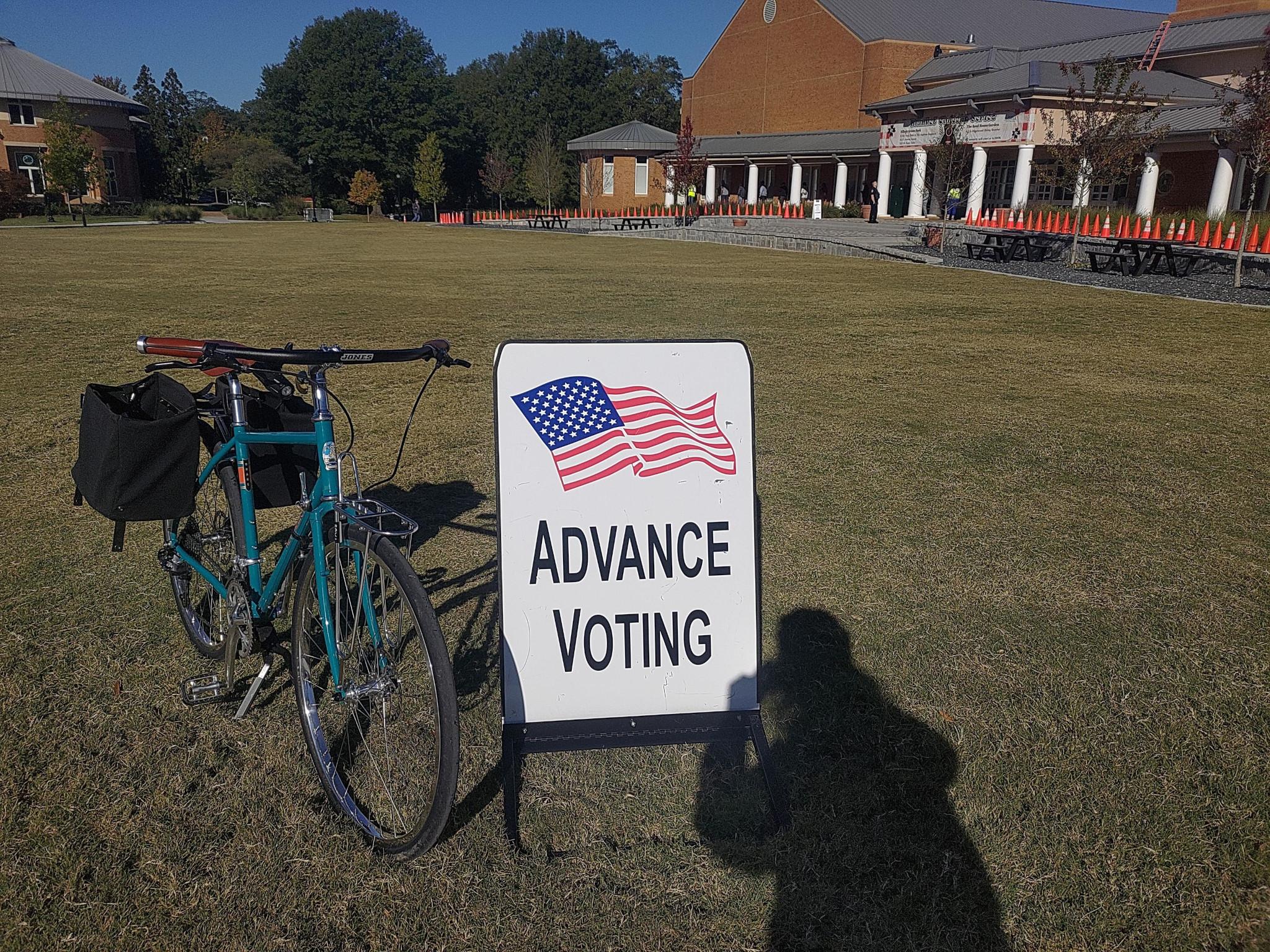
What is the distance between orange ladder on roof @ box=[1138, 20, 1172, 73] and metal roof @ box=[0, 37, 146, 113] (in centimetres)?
6710

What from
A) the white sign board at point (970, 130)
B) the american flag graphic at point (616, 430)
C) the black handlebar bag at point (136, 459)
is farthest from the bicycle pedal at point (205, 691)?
the white sign board at point (970, 130)

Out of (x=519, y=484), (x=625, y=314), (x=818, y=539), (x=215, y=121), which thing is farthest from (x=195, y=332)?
(x=215, y=121)

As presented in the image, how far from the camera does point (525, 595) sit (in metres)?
3.01

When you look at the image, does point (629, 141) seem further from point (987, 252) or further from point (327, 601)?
point (327, 601)

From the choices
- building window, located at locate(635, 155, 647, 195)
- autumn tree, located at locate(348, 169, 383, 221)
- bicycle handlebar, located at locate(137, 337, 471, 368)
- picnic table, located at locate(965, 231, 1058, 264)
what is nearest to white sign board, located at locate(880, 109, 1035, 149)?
picnic table, located at locate(965, 231, 1058, 264)

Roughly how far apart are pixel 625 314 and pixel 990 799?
39.4 ft

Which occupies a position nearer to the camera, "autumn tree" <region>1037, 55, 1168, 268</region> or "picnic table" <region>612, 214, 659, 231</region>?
"autumn tree" <region>1037, 55, 1168, 268</region>

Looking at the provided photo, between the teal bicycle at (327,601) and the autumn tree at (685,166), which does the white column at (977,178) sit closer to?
the autumn tree at (685,166)

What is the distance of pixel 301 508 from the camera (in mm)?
3207

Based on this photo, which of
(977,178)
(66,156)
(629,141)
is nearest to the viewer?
(977,178)

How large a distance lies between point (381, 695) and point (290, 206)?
80829mm

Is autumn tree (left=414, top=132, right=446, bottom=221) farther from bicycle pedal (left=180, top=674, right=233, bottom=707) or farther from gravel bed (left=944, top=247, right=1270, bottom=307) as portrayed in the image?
bicycle pedal (left=180, top=674, right=233, bottom=707)

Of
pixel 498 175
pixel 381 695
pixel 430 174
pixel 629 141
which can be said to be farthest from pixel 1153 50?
pixel 430 174

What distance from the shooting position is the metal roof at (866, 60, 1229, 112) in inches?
1523
